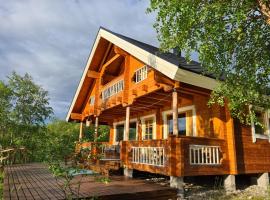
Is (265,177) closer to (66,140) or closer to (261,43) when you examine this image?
(261,43)

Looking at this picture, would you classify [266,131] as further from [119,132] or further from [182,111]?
[119,132]

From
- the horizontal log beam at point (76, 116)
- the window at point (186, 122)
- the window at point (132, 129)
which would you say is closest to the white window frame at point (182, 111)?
the window at point (186, 122)

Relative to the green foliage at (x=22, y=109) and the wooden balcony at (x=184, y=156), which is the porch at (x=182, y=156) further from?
the green foliage at (x=22, y=109)

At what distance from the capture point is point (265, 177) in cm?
900

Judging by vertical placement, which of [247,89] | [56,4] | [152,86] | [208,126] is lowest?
[208,126]

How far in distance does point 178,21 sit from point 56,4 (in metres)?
3.55

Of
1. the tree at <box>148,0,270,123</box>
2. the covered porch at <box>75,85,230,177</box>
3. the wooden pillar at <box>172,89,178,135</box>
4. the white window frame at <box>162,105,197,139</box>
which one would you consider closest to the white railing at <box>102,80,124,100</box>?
the covered porch at <box>75,85,230,177</box>

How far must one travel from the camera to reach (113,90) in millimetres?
12062

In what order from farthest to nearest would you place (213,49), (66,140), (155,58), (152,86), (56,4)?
(152,86) < (155,58) < (56,4) < (213,49) < (66,140)

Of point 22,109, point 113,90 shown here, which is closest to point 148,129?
point 113,90

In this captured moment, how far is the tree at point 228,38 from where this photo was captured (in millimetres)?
5340

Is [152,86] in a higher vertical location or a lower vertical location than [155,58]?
lower

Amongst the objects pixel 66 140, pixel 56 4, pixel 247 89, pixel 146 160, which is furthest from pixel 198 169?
pixel 56 4

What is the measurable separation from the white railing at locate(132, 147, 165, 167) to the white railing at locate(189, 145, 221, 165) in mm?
879
